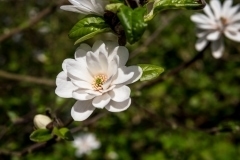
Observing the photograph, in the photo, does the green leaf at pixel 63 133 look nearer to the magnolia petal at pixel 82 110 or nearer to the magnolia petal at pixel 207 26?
the magnolia petal at pixel 82 110

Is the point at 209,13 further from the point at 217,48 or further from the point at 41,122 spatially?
the point at 41,122

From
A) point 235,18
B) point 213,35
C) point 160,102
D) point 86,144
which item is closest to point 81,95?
point 213,35

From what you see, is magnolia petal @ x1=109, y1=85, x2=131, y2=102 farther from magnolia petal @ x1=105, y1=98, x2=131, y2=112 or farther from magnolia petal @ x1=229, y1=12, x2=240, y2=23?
magnolia petal @ x1=229, y1=12, x2=240, y2=23

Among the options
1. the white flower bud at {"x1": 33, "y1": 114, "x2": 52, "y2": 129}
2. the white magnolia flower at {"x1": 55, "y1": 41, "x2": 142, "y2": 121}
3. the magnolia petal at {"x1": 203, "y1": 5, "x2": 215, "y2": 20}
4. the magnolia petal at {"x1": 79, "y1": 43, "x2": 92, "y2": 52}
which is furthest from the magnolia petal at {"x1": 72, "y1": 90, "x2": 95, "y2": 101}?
the magnolia petal at {"x1": 203, "y1": 5, "x2": 215, "y2": 20}

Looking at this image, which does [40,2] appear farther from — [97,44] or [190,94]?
[97,44]


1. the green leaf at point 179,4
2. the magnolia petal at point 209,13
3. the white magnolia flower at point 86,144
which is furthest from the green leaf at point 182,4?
the white magnolia flower at point 86,144

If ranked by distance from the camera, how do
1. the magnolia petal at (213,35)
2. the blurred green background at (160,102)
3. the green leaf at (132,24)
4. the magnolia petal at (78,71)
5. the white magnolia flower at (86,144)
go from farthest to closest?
the white magnolia flower at (86,144)
the blurred green background at (160,102)
the magnolia petal at (213,35)
the magnolia petal at (78,71)
the green leaf at (132,24)
